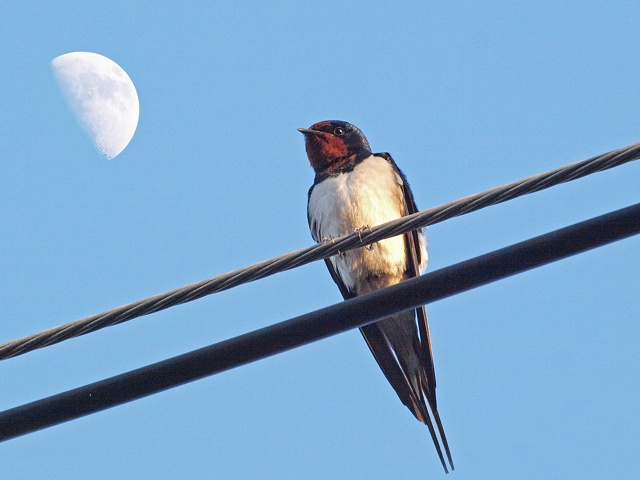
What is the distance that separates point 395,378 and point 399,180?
1.52 m

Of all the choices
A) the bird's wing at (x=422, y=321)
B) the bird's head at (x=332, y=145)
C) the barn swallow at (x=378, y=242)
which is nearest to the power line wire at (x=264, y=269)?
the bird's wing at (x=422, y=321)

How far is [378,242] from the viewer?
6340 mm

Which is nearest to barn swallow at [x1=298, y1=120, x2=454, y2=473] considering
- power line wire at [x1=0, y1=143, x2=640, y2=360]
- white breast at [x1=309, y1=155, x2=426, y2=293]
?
white breast at [x1=309, y1=155, x2=426, y2=293]

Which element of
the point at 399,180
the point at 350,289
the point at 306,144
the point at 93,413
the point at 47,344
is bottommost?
the point at 93,413

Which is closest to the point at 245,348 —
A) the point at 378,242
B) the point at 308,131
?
the point at 378,242

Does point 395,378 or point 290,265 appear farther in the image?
point 395,378

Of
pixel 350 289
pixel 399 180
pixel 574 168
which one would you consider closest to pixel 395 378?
pixel 350 289

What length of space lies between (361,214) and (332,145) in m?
0.77

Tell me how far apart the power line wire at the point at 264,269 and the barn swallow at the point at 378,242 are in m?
2.53

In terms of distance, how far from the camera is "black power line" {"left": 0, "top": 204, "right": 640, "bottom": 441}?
115 inches

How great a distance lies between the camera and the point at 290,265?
129 inches

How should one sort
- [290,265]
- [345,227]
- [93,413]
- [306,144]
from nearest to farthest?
[93,413]
[290,265]
[345,227]
[306,144]

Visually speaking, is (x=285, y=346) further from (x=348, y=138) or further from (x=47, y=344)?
(x=348, y=138)

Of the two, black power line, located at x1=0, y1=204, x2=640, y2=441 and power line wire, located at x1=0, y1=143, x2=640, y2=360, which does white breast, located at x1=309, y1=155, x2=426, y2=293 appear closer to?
power line wire, located at x1=0, y1=143, x2=640, y2=360
